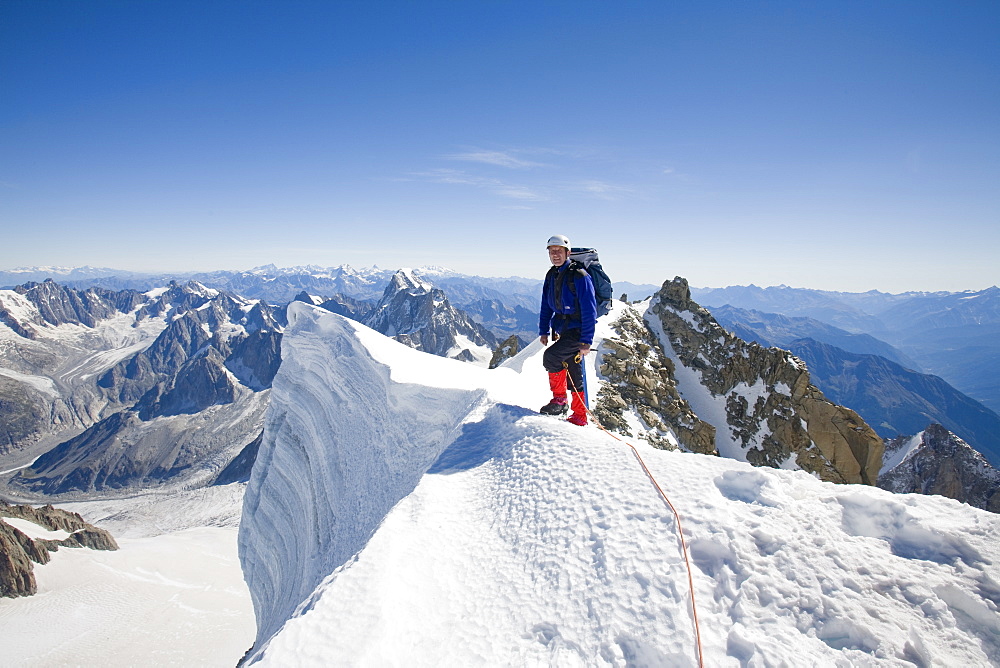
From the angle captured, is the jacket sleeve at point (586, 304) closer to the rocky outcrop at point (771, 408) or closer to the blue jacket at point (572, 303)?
the blue jacket at point (572, 303)

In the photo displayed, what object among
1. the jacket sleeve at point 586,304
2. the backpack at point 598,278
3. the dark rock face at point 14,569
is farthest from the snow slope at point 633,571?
the dark rock face at point 14,569

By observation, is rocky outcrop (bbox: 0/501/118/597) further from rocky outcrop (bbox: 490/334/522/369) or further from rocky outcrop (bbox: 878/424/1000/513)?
rocky outcrop (bbox: 878/424/1000/513)

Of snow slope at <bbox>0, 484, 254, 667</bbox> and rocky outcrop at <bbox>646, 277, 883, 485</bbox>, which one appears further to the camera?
snow slope at <bbox>0, 484, 254, 667</bbox>

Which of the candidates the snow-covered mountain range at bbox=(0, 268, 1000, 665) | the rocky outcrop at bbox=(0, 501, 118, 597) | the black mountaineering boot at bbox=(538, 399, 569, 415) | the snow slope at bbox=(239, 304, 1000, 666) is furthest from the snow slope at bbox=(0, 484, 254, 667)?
the snow slope at bbox=(239, 304, 1000, 666)

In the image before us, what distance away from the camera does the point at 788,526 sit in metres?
5.15

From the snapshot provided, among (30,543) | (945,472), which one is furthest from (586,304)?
(30,543)

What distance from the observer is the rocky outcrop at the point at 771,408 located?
39125 millimetres

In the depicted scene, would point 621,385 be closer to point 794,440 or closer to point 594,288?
point 594,288

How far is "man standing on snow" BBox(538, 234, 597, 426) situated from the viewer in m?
9.51

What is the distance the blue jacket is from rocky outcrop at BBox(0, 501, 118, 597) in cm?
9823

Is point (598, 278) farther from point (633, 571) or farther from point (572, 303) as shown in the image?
point (633, 571)

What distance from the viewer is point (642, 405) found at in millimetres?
24031

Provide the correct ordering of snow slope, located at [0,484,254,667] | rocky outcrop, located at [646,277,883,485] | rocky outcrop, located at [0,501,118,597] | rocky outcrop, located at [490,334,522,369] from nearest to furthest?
rocky outcrop, located at [646,277,883,485] < rocky outcrop, located at [490,334,522,369] < snow slope, located at [0,484,254,667] < rocky outcrop, located at [0,501,118,597]

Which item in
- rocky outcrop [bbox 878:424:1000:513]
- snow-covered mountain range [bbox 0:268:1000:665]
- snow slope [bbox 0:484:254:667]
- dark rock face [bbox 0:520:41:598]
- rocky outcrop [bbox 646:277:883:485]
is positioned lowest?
snow slope [bbox 0:484:254:667]
